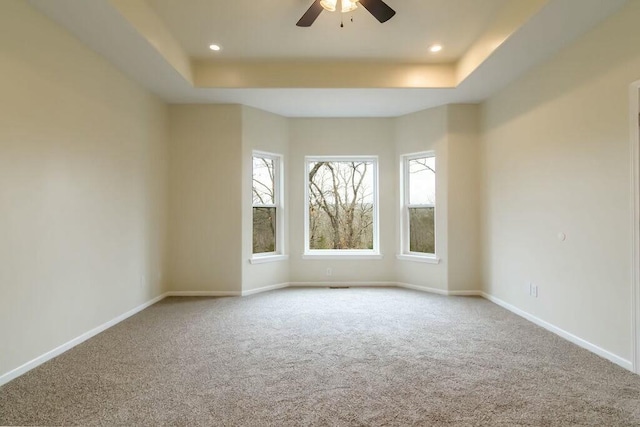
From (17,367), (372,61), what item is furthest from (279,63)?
(17,367)

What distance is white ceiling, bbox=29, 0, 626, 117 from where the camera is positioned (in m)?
2.47

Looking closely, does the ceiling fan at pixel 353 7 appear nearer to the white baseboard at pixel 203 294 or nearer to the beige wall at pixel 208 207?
the beige wall at pixel 208 207

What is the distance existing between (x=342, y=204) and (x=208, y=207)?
80.2 inches

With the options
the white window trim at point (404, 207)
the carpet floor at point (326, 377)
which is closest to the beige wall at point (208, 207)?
the carpet floor at point (326, 377)

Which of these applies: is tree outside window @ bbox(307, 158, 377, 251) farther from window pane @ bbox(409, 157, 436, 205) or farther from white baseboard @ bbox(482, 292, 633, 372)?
white baseboard @ bbox(482, 292, 633, 372)

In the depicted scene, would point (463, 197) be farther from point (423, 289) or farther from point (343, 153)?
point (343, 153)

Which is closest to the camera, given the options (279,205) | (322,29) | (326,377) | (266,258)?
(326,377)

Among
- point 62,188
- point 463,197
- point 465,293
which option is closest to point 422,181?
point 463,197

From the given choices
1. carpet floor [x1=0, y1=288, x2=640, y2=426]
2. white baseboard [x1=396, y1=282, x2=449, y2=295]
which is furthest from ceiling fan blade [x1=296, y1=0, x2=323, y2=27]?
white baseboard [x1=396, y1=282, x2=449, y2=295]

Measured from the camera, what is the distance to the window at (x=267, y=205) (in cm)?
469

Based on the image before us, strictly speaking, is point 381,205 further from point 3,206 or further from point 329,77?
point 3,206

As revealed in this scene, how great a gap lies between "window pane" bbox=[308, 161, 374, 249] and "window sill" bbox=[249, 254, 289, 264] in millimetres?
613

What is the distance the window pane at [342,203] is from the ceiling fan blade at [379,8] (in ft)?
8.89

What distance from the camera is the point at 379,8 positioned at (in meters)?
A: 2.36
